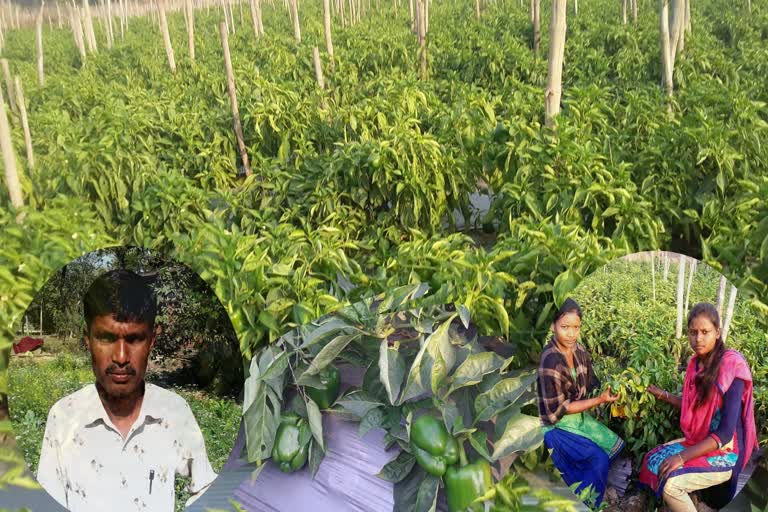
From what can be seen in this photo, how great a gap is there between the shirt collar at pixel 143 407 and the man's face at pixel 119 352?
30 mm

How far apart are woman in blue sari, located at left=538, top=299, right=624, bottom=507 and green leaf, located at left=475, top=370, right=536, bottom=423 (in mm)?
58

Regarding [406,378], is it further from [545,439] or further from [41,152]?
[41,152]

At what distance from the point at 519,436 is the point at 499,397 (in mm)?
102

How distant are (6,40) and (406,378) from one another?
84.8 inches

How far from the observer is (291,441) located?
179cm

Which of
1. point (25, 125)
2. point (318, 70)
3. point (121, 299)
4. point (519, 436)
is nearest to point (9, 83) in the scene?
point (25, 125)

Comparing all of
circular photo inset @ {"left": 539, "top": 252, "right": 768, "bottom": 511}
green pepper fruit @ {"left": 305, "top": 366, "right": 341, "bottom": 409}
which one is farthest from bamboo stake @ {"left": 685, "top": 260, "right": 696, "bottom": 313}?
green pepper fruit @ {"left": 305, "top": 366, "right": 341, "bottom": 409}

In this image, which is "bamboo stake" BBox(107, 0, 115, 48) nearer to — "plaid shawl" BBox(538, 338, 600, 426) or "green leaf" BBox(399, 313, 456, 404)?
"green leaf" BBox(399, 313, 456, 404)

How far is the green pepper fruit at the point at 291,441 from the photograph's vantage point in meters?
1.78

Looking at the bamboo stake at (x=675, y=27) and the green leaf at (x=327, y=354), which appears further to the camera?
the bamboo stake at (x=675, y=27)

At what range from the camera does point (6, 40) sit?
2.83 m

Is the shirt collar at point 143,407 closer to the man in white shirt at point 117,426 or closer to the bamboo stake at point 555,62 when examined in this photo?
the man in white shirt at point 117,426

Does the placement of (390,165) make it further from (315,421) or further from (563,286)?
(315,421)

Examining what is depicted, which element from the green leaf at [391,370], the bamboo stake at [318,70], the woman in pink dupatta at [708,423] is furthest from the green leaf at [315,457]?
the bamboo stake at [318,70]
